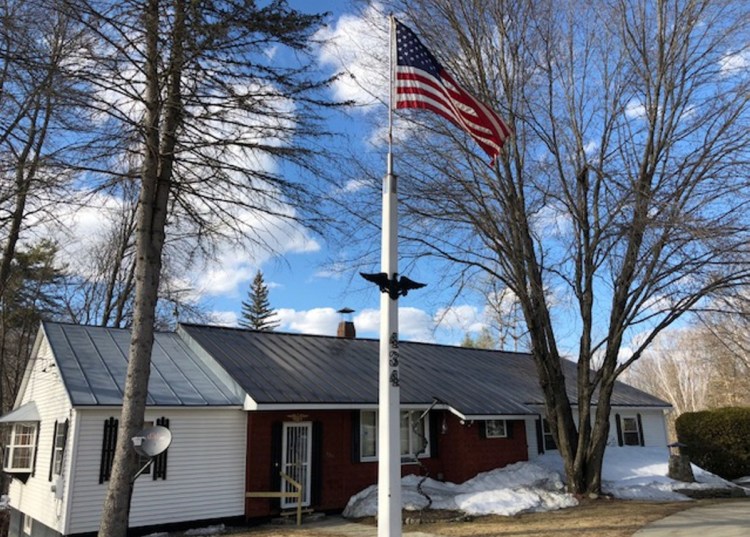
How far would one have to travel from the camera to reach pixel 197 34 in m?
9.41

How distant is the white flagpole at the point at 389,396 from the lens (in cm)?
731

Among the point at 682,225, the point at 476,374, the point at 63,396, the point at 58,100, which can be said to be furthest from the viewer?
the point at 476,374

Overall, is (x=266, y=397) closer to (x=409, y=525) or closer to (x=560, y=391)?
(x=409, y=525)

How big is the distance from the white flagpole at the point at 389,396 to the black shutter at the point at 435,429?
1024 centimetres

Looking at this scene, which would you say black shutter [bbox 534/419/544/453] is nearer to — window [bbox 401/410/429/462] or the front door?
window [bbox 401/410/429/462]

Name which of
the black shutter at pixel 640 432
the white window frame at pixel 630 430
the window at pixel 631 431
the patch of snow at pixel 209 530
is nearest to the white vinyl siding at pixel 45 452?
the patch of snow at pixel 209 530

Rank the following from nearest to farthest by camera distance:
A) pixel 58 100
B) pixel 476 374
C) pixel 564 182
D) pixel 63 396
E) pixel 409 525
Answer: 1. pixel 58 100
2. pixel 409 525
3. pixel 63 396
4. pixel 564 182
5. pixel 476 374

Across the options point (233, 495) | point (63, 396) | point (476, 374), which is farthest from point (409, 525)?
point (476, 374)

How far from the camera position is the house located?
41.5 ft

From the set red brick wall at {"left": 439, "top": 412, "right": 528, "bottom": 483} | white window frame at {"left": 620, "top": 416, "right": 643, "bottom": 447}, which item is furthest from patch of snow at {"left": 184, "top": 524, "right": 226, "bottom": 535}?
white window frame at {"left": 620, "top": 416, "right": 643, "bottom": 447}

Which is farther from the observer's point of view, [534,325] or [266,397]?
[534,325]

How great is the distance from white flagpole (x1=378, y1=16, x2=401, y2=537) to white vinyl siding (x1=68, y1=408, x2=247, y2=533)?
7144 millimetres

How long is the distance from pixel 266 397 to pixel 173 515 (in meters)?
3.21

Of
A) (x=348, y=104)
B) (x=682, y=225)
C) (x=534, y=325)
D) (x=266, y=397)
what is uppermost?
(x=348, y=104)
